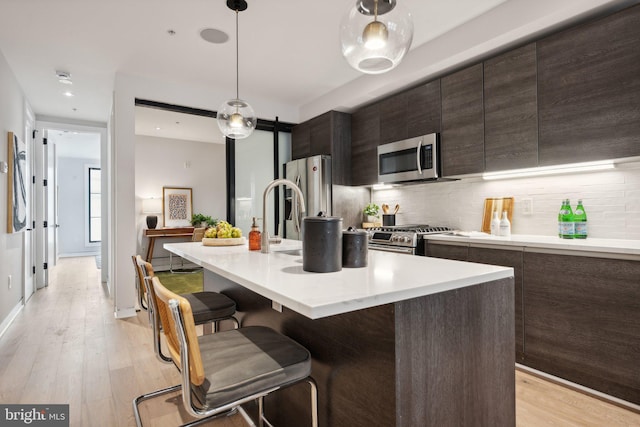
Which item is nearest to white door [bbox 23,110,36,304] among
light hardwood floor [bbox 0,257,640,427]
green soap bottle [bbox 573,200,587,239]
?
light hardwood floor [bbox 0,257,640,427]

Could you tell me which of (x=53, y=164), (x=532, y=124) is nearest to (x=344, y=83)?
(x=532, y=124)

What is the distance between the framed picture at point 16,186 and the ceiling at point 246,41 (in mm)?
813

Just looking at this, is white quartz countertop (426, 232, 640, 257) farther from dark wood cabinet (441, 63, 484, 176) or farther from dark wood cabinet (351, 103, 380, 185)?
dark wood cabinet (351, 103, 380, 185)

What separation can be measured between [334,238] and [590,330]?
5.80ft

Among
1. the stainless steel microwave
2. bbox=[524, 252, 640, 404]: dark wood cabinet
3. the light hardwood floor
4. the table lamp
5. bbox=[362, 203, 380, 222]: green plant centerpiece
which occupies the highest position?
the stainless steel microwave

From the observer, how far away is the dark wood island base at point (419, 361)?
102 cm

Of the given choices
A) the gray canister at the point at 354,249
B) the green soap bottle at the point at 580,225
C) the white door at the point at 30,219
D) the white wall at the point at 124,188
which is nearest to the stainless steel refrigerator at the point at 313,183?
the white wall at the point at 124,188

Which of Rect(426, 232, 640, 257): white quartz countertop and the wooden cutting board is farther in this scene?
the wooden cutting board

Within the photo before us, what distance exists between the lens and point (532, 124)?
8.11ft

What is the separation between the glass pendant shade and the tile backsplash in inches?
81.2

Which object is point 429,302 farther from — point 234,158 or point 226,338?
point 234,158

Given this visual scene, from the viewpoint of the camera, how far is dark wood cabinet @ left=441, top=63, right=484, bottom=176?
9.28 ft

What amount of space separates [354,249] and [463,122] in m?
2.13

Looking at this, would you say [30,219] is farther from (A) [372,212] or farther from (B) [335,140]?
(A) [372,212]
